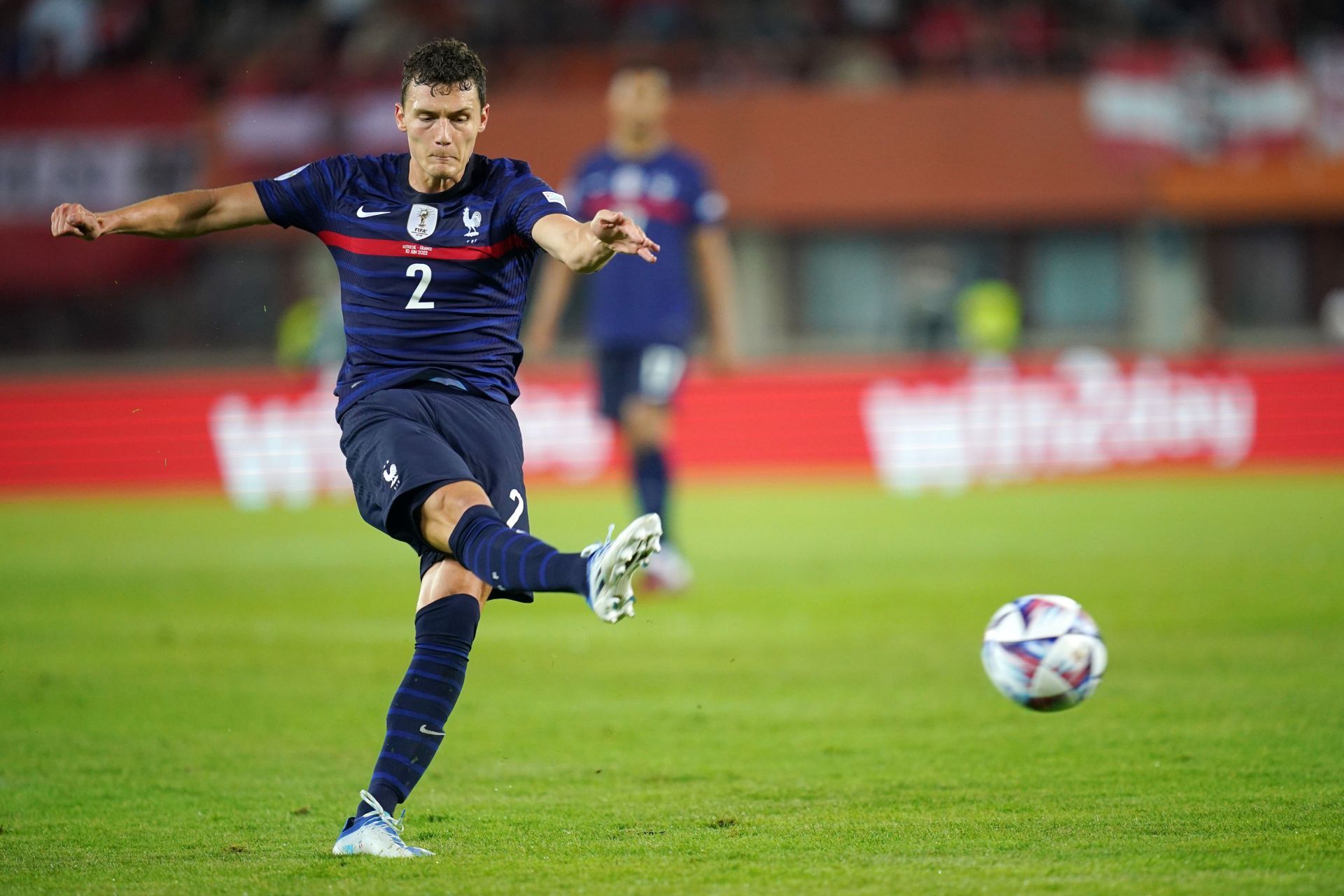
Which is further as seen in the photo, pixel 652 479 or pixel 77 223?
pixel 652 479

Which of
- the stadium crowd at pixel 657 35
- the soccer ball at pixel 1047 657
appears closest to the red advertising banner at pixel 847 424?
the stadium crowd at pixel 657 35

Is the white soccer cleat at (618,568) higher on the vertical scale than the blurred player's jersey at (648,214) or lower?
lower

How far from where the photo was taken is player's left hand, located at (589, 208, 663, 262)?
14.1 feet

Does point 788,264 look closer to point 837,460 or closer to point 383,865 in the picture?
point 837,460

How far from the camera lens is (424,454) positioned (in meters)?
4.68

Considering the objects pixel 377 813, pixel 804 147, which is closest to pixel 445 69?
pixel 377 813

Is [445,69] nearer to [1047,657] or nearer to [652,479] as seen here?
[1047,657]

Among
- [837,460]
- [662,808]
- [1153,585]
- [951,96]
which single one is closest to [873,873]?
[662,808]

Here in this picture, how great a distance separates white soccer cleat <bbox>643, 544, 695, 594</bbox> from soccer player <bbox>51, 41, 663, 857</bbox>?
5057 mm

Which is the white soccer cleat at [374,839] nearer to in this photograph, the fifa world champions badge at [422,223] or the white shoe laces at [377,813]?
the white shoe laces at [377,813]

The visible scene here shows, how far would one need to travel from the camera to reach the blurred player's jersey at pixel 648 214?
1029cm

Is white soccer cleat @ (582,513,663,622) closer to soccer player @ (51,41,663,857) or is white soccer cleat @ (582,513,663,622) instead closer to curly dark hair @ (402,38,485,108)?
soccer player @ (51,41,663,857)

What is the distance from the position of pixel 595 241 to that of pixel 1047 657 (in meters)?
2.23

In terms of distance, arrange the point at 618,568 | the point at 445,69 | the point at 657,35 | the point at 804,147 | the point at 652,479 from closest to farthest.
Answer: the point at 618,568 → the point at 445,69 → the point at 652,479 → the point at 657,35 → the point at 804,147
